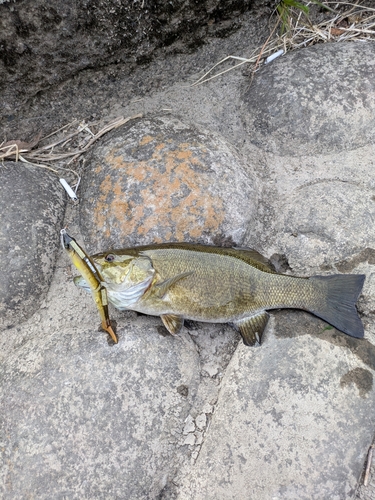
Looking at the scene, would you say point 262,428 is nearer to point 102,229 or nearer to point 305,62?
point 102,229

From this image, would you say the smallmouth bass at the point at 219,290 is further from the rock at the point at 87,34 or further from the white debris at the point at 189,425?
the rock at the point at 87,34

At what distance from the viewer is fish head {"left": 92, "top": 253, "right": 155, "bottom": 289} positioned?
246 cm

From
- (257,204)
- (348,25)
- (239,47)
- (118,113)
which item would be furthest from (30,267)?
(348,25)

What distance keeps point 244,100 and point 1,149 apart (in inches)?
67.8

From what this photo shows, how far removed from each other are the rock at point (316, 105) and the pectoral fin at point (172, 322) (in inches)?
55.6

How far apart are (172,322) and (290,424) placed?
0.80 m

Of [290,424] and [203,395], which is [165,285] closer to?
[203,395]

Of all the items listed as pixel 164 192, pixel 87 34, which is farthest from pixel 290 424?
pixel 87 34

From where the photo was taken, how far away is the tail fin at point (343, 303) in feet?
8.26

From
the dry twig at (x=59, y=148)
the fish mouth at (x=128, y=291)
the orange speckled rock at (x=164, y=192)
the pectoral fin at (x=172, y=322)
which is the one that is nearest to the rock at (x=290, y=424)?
the pectoral fin at (x=172, y=322)

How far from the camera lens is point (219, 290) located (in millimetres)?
2559

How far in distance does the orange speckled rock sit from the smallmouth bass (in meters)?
0.26

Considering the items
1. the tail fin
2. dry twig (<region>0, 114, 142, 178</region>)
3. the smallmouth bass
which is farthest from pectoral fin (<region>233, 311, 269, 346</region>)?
dry twig (<region>0, 114, 142, 178</region>)

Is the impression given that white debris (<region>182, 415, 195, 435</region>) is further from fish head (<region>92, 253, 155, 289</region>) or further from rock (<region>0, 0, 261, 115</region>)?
rock (<region>0, 0, 261, 115</region>)
